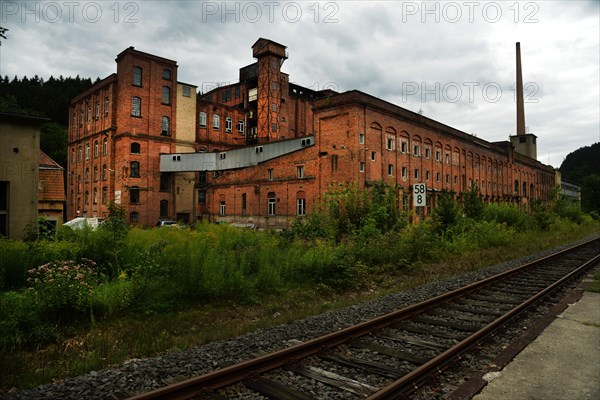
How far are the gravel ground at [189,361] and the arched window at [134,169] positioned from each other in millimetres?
34800

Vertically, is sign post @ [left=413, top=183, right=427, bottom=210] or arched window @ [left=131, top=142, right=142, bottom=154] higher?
arched window @ [left=131, top=142, right=142, bottom=154]

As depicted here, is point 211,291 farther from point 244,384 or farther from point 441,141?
point 441,141

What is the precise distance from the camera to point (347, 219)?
15.7 m

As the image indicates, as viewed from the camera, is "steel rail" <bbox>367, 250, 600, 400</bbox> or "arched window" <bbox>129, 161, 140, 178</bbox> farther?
"arched window" <bbox>129, 161, 140, 178</bbox>

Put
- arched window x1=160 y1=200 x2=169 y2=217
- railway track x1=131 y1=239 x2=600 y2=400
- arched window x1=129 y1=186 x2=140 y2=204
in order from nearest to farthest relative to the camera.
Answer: railway track x1=131 y1=239 x2=600 y2=400 < arched window x1=129 y1=186 x2=140 y2=204 < arched window x1=160 y1=200 x2=169 y2=217

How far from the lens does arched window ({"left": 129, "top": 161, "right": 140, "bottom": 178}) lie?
37875 mm

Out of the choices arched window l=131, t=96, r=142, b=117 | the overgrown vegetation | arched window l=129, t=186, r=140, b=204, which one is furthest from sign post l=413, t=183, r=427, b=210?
arched window l=131, t=96, r=142, b=117

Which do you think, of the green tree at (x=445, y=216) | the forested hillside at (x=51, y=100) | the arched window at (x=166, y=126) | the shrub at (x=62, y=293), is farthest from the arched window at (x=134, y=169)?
the shrub at (x=62, y=293)

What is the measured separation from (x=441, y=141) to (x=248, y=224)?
21.4 metres

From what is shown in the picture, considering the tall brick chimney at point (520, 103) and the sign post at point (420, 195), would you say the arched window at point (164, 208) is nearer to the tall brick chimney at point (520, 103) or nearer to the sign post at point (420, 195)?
the sign post at point (420, 195)

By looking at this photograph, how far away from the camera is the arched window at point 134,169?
124 ft

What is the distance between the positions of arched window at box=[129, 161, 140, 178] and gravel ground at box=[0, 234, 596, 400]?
114 feet

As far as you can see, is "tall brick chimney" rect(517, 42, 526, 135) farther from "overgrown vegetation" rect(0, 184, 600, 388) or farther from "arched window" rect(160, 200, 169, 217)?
"arched window" rect(160, 200, 169, 217)

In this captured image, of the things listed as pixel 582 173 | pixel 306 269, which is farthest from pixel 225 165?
pixel 582 173
